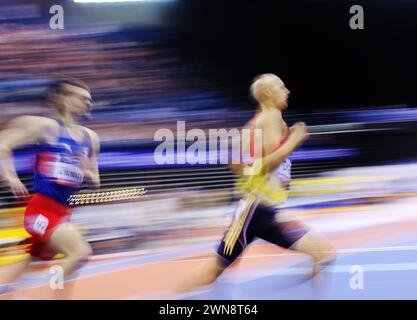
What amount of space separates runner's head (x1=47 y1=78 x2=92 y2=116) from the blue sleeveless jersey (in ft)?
0.38

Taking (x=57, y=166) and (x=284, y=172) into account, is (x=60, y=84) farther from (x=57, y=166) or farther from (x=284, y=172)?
(x=284, y=172)

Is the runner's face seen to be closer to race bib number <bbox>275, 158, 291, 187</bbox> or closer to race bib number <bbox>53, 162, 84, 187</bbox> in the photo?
race bib number <bbox>275, 158, 291, 187</bbox>

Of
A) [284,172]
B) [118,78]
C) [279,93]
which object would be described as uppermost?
[118,78]

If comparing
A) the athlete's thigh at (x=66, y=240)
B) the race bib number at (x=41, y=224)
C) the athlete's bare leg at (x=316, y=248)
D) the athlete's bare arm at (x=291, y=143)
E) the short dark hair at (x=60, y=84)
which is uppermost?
the short dark hair at (x=60, y=84)

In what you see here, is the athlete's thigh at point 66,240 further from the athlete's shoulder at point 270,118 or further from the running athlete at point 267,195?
the athlete's shoulder at point 270,118

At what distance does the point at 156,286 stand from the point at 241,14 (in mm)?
1499

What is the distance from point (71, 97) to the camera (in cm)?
322

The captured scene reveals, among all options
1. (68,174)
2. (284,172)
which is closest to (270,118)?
(284,172)

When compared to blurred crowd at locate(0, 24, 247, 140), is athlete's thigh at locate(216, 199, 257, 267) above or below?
below

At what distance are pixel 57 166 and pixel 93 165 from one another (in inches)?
7.3

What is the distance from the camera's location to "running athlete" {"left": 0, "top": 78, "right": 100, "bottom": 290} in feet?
10.3

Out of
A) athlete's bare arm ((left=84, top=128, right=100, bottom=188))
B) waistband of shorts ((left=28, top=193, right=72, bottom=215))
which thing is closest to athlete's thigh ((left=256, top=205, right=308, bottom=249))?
athlete's bare arm ((left=84, top=128, right=100, bottom=188))

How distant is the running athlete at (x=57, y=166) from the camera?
124 inches

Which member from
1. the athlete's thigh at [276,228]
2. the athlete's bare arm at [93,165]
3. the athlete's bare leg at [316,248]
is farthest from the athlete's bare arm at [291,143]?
the athlete's bare arm at [93,165]
